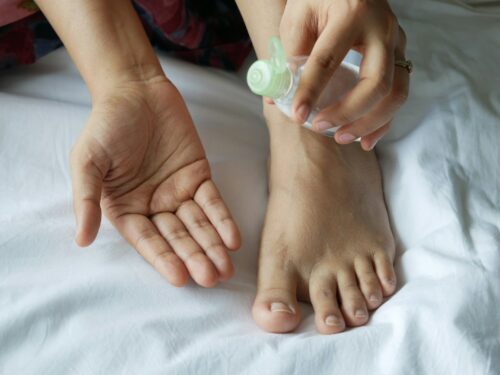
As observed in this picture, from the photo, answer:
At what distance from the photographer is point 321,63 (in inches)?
24.1

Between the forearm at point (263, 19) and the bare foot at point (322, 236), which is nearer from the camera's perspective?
the bare foot at point (322, 236)

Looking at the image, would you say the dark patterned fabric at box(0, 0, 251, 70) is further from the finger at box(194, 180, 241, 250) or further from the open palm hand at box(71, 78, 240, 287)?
the finger at box(194, 180, 241, 250)

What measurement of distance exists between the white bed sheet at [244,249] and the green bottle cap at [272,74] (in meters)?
0.24

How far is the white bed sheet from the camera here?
25.0 inches

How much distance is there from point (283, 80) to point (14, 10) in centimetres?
49

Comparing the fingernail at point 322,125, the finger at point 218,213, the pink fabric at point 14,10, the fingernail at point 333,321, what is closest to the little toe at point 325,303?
the fingernail at point 333,321

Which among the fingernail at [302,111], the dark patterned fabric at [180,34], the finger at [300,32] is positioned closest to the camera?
the fingernail at [302,111]

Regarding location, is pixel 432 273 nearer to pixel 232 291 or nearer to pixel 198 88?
pixel 232 291

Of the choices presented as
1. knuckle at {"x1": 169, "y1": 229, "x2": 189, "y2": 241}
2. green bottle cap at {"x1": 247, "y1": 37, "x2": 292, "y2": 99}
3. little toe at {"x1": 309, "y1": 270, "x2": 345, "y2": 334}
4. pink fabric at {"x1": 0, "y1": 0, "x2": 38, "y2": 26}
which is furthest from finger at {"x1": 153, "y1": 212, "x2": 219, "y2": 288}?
pink fabric at {"x1": 0, "y1": 0, "x2": 38, "y2": 26}

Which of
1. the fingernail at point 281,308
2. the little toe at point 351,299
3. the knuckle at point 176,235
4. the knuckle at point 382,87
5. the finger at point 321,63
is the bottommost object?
the little toe at point 351,299

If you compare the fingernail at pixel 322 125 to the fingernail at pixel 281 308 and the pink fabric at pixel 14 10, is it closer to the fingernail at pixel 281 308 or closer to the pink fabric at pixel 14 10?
the fingernail at pixel 281 308

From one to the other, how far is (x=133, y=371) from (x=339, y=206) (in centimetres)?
34

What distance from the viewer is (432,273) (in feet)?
2.33

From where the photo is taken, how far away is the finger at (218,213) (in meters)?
0.77
